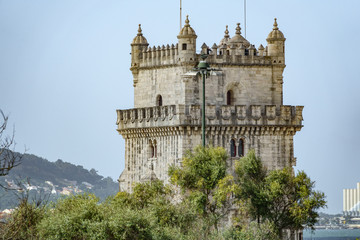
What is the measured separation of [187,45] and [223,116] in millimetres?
5780

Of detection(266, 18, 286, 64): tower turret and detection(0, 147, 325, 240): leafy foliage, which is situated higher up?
detection(266, 18, 286, 64): tower turret

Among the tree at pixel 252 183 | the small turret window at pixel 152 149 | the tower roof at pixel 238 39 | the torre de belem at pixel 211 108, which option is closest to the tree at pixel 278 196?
the tree at pixel 252 183

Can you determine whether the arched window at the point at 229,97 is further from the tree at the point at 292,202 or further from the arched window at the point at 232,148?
the tree at the point at 292,202

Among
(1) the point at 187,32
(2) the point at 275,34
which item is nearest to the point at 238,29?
(2) the point at 275,34

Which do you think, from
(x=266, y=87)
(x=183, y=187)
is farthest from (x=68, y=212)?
(x=266, y=87)

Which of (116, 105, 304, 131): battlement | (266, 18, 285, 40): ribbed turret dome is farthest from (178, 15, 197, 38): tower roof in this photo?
(266, 18, 285, 40): ribbed turret dome

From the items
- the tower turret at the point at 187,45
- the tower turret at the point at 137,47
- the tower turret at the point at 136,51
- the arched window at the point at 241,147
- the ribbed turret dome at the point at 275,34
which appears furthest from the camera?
the tower turret at the point at 137,47

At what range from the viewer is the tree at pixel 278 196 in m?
82.4

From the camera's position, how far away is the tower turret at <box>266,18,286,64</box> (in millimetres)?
92938

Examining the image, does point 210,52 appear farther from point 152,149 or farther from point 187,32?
point 152,149

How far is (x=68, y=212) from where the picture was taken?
234ft

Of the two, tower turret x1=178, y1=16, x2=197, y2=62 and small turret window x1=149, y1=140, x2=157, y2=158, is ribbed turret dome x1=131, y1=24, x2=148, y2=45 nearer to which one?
tower turret x1=178, y1=16, x2=197, y2=62

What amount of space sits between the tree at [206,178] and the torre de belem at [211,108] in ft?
21.2

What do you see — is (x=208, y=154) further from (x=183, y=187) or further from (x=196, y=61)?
(x=196, y=61)
